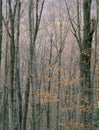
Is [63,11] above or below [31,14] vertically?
above

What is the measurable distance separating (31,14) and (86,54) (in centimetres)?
501

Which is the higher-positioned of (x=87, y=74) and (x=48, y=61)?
(x=48, y=61)

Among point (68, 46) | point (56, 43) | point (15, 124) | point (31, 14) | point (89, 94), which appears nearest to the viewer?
point (89, 94)

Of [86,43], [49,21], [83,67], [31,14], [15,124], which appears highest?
[49,21]

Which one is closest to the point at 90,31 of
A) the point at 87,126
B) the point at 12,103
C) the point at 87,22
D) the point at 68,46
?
the point at 87,22

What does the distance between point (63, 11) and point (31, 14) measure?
29.2ft

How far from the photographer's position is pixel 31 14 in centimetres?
1322

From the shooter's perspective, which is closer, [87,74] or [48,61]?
[87,74]

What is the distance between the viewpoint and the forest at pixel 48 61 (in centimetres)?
927

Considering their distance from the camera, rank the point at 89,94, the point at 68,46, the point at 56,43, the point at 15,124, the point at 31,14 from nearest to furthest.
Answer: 1. the point at 89,94
2. the point at 15,124
3. the point at 31,14
4. the point at 56,43
5. the point at 68,46

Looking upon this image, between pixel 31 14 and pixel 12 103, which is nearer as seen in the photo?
pixel 12 103

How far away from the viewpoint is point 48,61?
19.9 metres

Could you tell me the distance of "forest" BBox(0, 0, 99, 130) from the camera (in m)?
9.27

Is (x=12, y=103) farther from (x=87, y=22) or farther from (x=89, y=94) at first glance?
(x=87, y=22)
